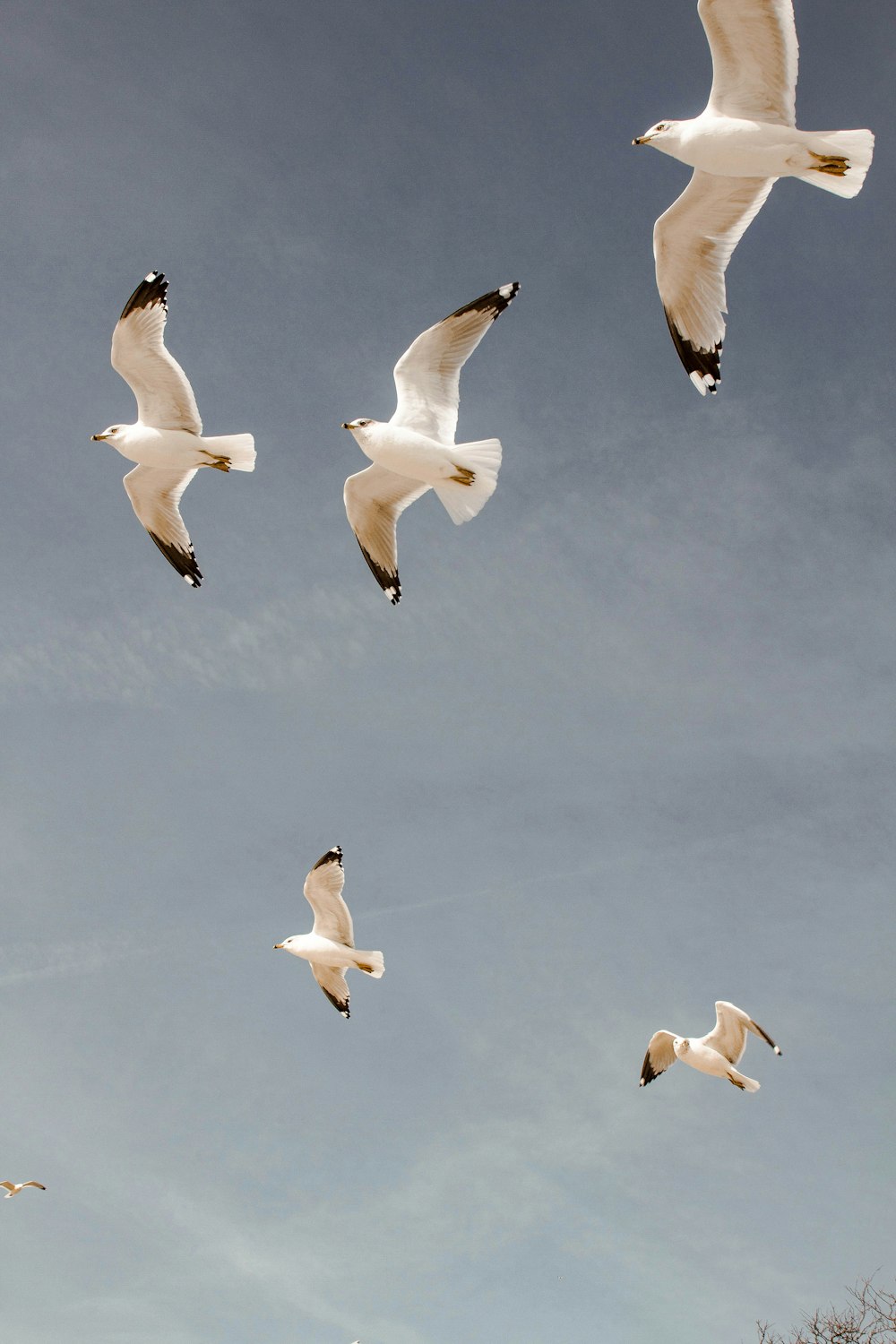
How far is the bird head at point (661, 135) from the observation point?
32.7ft

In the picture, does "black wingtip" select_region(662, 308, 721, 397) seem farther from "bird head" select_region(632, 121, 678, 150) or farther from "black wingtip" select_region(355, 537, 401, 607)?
"black wingtip" select_region(355, 537, 401, 607)

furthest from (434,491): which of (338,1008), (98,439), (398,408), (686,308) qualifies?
(338,1008)

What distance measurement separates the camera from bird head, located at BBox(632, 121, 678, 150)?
32.7ft

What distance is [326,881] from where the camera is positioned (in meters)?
15.5

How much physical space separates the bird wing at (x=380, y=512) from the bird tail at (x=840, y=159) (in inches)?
179

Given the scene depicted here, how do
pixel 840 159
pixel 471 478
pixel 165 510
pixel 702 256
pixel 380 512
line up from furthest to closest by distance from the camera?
1. pixel 165 510
2. pixel 380 512
3. pixel 471 478
4. pixel 702 256
5. pixel 840 159

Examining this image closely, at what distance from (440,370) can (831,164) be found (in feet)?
12.3

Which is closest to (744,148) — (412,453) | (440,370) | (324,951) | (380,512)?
(440,370)

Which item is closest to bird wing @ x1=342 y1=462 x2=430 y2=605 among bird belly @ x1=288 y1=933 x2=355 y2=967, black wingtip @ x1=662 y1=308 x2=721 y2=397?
black wingtip @ x1=662 y1=308 x2=721 y2=397

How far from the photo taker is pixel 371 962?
15.3 m

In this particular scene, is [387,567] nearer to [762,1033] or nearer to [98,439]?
[98,439]

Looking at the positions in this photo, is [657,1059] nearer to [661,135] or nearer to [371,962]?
[371,962]

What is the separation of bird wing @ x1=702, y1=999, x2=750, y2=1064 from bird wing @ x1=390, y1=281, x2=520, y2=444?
A: 25.2ft

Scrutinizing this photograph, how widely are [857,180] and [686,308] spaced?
180 centimetres
